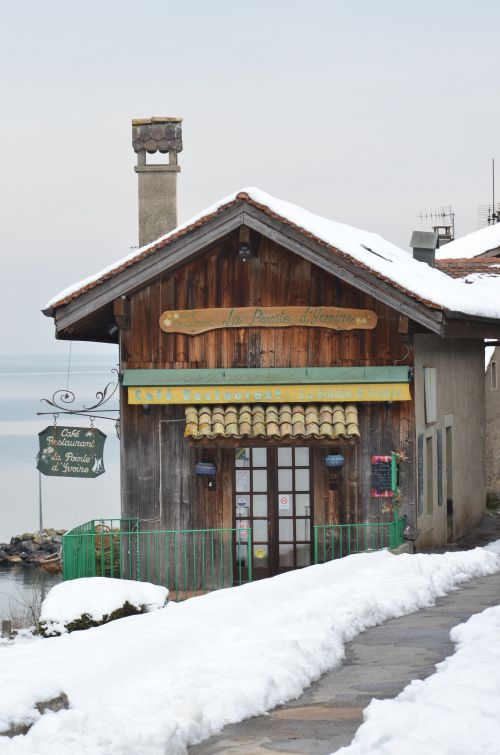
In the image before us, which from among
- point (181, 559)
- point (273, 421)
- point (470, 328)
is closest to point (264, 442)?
point (273, 421)

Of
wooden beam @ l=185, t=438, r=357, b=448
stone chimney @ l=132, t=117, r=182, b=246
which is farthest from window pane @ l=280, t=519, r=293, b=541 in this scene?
stone chimney @ l=132, t=117, r=182, b=246

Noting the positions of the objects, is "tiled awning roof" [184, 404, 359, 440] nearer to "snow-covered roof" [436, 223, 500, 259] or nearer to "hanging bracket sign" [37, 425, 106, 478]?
"hanging bracket sign" [37, 425, 106, 478]

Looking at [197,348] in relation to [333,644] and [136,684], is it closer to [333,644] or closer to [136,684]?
[333,644]

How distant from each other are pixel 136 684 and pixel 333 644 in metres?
2.62

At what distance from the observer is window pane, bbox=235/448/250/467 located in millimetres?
18422

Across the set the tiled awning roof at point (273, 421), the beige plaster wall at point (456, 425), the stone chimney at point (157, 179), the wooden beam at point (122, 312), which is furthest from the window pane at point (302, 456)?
the stone chimney at point (157, 179)

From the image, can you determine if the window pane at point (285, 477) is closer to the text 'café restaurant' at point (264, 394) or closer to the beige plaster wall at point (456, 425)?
the text 'café restaurant' at point (264, 394)

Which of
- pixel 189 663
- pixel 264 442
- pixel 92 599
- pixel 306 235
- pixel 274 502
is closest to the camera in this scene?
pixel 189 663

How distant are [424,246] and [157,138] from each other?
731 cm

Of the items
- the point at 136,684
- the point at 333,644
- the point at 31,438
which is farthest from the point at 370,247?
the point at 31,438

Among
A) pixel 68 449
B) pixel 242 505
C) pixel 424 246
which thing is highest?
pixel 424 246

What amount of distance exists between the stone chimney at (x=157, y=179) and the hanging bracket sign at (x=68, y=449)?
455cm

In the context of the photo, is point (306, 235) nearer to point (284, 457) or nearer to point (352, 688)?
point (284, 457)

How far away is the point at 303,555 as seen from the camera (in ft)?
60.5
